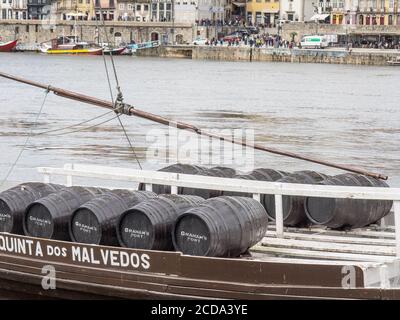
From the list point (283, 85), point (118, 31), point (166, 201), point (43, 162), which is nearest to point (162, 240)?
point (166, 201)

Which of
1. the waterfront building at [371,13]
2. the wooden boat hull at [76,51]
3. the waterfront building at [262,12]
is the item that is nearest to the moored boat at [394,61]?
the waterfront building at [371,13]

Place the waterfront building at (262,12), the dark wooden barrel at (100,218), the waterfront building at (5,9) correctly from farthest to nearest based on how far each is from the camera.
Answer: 1. the waterfront building at (5,9)
2. the waterfront building at (262,12)
3. the dark wooden barrel at (100,218)

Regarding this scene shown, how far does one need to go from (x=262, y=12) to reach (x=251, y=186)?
483ft

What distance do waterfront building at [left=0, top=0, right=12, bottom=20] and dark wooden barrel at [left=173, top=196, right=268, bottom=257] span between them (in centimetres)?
15406

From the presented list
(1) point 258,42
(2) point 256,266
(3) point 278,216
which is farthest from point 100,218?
(1) point 258,42

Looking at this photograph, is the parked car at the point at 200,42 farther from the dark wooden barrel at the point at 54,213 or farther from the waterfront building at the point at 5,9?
the dark wooden barrel at the point at 54,213

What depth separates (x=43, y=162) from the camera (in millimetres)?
32094

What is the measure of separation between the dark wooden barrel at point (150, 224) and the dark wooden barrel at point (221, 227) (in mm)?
179

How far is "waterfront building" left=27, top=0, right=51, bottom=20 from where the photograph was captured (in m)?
163

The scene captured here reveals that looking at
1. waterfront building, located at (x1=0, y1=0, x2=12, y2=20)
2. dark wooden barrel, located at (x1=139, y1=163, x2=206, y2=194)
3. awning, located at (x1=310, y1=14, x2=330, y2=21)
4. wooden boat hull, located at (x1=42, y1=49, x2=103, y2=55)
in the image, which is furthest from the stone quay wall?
dark wooden barrel, located at (x1=139, y1=163, x2=206, y2=194)

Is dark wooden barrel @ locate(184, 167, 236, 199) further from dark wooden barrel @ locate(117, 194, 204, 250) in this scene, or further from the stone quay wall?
the stone quay wall

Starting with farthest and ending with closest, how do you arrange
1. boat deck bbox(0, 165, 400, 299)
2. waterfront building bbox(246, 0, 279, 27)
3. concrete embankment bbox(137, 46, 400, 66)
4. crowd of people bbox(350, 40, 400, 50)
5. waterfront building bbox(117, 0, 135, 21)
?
waterfront building bbox(246, 0, 279, 27)
waterfront building bbox(117, 0, 135, 21)
crowd of people bbox(350, 40, 400, 50)
concrete embankment bbox(137, 46, 400, 66)
boat deck bbox(0, 165, 400, 299)

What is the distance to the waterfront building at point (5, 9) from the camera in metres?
166

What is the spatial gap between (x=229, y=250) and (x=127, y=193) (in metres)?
1.70
